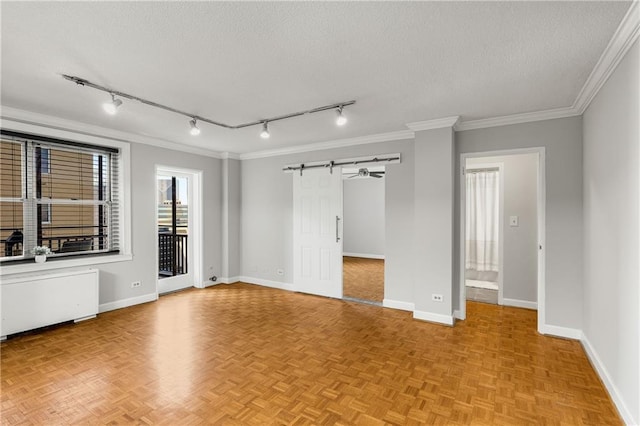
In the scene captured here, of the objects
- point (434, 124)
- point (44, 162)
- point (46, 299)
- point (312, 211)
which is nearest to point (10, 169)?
point (44, 162)

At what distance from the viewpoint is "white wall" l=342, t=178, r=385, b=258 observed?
9094 mm

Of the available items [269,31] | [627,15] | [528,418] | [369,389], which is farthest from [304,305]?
[627,15]

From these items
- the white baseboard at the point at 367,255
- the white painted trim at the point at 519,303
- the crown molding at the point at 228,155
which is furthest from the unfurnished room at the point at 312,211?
the white baseboard at the point at 367,255

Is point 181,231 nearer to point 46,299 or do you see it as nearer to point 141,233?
point 141,233

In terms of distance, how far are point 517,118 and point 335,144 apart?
2.48m

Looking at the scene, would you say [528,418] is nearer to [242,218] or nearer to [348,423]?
[348,423]

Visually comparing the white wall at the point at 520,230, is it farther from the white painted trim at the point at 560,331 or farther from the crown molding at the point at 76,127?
the crown molding at the point at 76,127

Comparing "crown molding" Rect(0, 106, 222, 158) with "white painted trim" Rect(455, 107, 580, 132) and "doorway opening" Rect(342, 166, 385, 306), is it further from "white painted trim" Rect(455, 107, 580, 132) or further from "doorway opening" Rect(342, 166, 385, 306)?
"doorway opening" Rect(342, 166, 385, 306)

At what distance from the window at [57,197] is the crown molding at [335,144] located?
7.53ft

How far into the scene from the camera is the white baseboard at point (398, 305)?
4301 mm

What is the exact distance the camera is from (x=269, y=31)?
1.92m

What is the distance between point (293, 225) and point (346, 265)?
3027 mm

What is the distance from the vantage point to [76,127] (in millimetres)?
3953

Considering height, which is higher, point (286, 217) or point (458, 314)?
point (286, 217)
